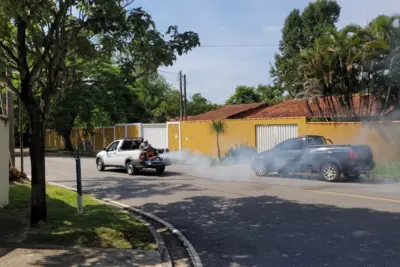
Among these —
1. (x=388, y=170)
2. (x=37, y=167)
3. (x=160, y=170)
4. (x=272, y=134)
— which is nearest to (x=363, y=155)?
(x=388, y=170)

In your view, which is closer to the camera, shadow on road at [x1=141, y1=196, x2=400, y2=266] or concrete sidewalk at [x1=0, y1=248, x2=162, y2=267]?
concrete sidewalk at [x1=0, y1=248, x2=162, y2=267]

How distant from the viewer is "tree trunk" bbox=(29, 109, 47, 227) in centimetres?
761

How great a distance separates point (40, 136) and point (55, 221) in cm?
174

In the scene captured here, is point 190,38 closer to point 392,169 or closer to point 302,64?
point 392,169

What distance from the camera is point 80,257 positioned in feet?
19.3

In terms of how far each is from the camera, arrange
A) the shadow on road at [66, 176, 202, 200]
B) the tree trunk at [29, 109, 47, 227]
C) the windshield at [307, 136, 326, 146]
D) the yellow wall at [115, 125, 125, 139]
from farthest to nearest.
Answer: the yellow wall at [115, 125, 125, 139]
the windshield at [307, 136, 326, 146]
the shadow on road at [66, 176, 202, 200]
the tree trunk at [29, 109, 47, 227]

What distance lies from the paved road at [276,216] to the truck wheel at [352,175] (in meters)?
0.79

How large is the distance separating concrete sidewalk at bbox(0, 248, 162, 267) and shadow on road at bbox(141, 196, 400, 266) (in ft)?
3.02

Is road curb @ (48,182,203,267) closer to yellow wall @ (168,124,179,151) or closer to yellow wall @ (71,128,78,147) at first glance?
yellow wall @ (168,124,179,151)

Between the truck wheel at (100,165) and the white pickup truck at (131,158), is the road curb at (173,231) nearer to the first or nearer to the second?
the white pickup truck at (131,158)

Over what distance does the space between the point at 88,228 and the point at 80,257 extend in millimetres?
1591

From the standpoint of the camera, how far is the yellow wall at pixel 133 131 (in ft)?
105

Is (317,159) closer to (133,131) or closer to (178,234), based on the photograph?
(178,234)

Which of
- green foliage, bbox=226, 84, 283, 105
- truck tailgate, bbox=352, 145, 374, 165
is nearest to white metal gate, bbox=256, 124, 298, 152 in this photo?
truck tailgate, bbox=352, 145, 374, 165
